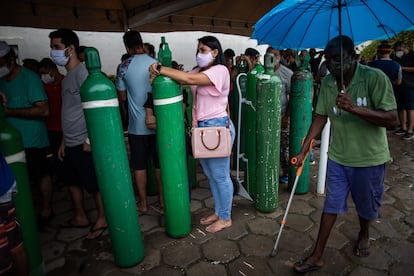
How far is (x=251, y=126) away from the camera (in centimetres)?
358

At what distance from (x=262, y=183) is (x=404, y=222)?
155cm

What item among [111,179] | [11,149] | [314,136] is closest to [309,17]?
[314,136]

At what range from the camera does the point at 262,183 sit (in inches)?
127

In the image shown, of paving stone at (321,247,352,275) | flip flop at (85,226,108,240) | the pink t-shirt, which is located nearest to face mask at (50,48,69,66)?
the pink t-shirt

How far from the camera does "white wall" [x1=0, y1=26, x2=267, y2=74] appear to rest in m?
6.38

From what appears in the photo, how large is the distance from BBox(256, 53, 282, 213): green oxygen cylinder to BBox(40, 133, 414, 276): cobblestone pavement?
248 millimetres

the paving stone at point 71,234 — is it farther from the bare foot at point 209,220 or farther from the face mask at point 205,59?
the face mask at point 205,59

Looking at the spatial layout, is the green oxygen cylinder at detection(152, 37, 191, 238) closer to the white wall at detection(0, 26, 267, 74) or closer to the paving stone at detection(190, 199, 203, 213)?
the paving stone at detection(190, 199, 203, 213)

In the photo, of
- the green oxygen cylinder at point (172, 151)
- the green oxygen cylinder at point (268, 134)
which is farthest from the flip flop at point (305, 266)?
the green oxygen cylinder at point (172, 151)

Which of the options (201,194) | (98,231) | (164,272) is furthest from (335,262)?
(98,231)

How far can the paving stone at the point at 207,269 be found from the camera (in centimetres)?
243

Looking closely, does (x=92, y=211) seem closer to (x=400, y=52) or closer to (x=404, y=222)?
(x=404, y=222)

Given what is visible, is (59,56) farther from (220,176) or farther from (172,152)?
(220,176)

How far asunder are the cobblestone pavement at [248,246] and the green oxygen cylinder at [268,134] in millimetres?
248
